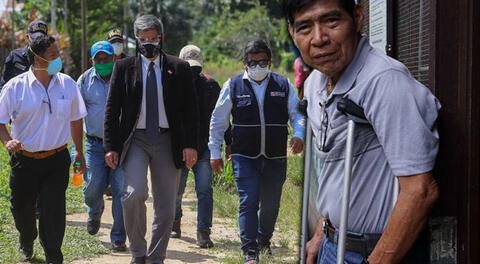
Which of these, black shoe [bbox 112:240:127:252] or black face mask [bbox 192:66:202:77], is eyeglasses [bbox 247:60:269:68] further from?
black shoe [bbox 112:240:127:252]

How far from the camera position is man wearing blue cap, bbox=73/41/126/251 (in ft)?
26.2

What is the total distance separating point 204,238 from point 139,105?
201cm

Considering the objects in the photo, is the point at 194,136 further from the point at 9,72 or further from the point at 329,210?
the point at 329,210

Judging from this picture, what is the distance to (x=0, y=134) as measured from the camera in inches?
264

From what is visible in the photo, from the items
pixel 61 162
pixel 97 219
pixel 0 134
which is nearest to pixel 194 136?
pixel 61 162

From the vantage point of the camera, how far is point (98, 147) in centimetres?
809

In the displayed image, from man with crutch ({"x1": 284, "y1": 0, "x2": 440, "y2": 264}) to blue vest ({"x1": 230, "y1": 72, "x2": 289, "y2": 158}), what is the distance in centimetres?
420

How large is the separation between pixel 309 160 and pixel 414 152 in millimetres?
513

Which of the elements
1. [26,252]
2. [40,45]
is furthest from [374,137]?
[26,252]

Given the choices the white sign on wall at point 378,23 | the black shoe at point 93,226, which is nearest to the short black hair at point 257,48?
the black shoe at point 93,226

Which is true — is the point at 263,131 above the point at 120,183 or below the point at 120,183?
above

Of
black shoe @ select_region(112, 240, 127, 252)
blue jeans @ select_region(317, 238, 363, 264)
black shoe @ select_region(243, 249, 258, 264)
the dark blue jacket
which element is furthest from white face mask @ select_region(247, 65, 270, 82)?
blue jeans @ select_region(317, 238, 363, 264)

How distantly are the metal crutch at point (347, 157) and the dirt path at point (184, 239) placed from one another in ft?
16.6

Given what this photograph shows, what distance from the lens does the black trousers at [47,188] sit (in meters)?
6.62
